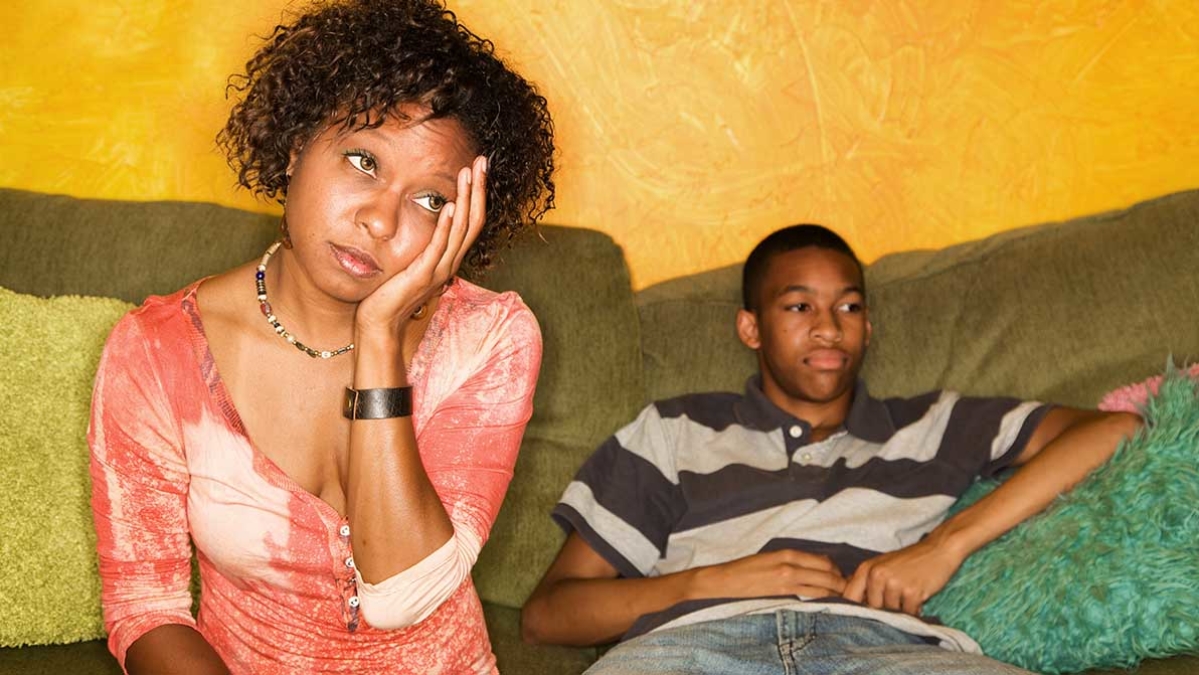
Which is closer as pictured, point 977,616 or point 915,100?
point 977,616

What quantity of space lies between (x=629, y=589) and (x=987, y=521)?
0.55 m

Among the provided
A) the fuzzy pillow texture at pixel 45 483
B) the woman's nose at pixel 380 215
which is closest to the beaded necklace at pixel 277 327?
the woman's nose at pixel 380 215

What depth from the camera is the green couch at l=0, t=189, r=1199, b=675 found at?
76.3 inches

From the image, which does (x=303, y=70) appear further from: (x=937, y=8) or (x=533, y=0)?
(x=937, y=8)

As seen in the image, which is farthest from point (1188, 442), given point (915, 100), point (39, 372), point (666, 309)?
point (39, 372)

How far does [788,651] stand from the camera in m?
1.60

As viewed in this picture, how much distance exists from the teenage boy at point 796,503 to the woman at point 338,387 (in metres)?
0.35

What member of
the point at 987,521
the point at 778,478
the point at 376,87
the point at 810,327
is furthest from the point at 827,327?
the point at 376,87

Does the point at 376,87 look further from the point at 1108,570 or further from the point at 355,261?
the point at 1108,570

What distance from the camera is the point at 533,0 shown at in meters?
2.39

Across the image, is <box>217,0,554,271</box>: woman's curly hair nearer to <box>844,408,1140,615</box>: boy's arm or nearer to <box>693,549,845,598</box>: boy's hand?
<box>693,549,845,598</box>: boy's hand

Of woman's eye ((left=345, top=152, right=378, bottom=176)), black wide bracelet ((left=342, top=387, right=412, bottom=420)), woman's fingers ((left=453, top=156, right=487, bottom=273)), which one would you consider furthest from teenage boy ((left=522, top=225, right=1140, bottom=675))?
woman's eye ((left=345, top=152, right=378, bottom=176))

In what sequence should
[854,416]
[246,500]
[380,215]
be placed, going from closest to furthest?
1. [380,215]
2. [246,500]
3. [854,416]

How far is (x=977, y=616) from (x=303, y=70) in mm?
1182
